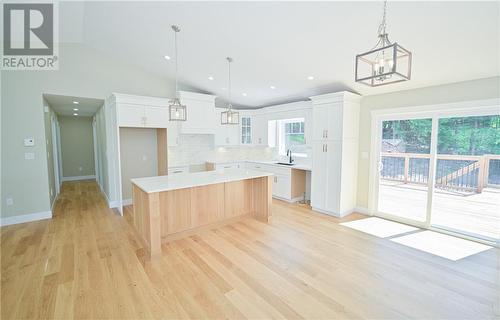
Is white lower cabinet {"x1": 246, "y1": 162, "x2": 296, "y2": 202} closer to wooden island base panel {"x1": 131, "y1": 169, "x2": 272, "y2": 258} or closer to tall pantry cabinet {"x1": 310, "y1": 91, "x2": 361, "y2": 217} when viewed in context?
tall pantry cabinet {"x1": 310, "y1": 91, "x2": 361, "y2": 217}

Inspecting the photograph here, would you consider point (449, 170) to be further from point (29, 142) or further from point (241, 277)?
point (29, 142)

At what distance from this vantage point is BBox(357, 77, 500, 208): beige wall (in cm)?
312

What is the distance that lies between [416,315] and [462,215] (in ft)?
8.62

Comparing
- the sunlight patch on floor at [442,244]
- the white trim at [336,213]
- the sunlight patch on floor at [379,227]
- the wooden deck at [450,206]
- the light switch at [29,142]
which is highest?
the light switch at [29,142]

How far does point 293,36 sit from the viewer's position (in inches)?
119

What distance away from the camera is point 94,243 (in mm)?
3271

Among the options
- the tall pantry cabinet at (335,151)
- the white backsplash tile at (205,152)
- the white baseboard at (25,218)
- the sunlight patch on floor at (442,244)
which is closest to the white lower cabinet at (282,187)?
the tall pantry cabinet at (335,151)

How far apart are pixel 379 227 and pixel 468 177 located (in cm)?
152

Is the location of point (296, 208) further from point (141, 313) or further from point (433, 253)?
point (141, 313)

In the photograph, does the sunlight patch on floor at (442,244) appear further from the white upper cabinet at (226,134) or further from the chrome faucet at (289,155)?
the white upper cabinet at (226,134)

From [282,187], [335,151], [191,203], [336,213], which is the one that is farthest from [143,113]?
[336,213]

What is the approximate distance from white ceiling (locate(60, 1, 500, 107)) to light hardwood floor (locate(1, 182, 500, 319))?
2.59 metres

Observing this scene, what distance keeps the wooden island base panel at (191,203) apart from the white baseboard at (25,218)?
81.3 inches

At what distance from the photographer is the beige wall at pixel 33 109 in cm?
390
